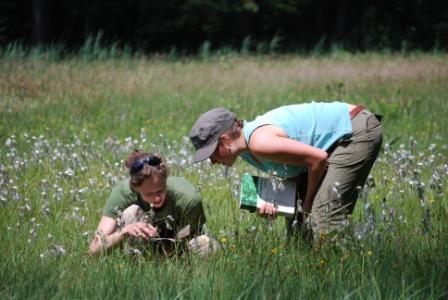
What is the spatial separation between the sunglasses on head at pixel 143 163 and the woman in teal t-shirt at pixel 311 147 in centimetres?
24

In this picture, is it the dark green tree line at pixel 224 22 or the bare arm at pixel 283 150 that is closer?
the bare arm at pixel 283 150

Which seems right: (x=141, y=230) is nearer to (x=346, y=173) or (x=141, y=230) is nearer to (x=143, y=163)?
(x=143, y=163)

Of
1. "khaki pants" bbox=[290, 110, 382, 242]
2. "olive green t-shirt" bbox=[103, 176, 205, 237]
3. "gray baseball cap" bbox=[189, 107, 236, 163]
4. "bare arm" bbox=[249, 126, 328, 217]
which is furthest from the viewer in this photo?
"olive green t-shirt" bbox=[103, 176, 205, 237]

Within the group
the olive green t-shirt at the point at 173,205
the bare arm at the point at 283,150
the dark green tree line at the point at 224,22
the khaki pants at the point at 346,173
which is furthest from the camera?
the dark green tree line at the point at 224,22

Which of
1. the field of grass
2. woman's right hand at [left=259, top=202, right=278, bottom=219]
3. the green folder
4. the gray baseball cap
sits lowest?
the field of grass

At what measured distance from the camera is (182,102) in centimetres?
1118

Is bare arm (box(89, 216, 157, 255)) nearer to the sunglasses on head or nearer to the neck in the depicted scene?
the sunglasses on head

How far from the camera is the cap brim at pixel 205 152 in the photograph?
4.18 meters

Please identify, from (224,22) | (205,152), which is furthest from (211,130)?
(224,22)

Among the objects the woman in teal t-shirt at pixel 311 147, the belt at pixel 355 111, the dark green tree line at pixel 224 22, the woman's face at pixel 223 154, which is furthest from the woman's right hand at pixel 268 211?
the dark green tree line at pixel 224 22

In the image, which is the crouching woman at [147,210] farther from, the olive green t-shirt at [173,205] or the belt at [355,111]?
the belt at [355,111]

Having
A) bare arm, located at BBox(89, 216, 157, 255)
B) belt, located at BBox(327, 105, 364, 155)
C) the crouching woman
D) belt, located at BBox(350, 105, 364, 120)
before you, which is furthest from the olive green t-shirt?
belt, located at BBox(350, 105, 364, 120)

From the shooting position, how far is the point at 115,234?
432 centimetres

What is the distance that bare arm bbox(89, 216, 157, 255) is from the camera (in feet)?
13.6
